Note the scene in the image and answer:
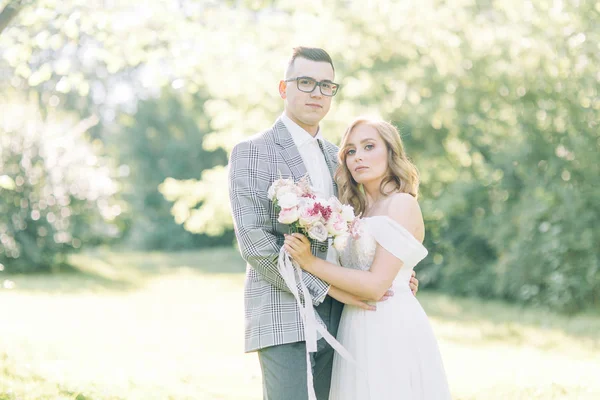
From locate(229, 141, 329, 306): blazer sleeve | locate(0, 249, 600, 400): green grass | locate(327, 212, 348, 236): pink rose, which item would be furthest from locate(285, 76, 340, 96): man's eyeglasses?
locate(0, 249, 600, 400): green grass

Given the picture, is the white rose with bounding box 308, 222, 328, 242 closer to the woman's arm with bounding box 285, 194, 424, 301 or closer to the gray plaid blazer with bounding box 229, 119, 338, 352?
the woman's arm with bounding box 285, 194, 424, 301

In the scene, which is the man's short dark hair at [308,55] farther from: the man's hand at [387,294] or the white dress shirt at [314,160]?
the man's hand at [387,294]

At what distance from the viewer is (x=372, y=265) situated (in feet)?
12.4

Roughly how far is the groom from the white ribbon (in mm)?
41

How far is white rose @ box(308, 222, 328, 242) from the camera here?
3.42 meters

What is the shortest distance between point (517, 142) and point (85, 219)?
9471 millimetres

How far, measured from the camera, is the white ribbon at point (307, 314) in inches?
140

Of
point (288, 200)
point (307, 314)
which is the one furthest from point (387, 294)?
point (288, 200)

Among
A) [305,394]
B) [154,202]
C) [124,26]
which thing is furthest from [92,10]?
[154,202]

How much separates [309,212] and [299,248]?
0.24 m

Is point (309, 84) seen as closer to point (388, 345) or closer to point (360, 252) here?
point (360, 252)

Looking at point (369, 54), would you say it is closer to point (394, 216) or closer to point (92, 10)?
point (92, 10)

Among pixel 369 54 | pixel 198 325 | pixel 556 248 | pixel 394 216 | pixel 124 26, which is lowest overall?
pixel 198 325

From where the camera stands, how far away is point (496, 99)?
13.5 m
